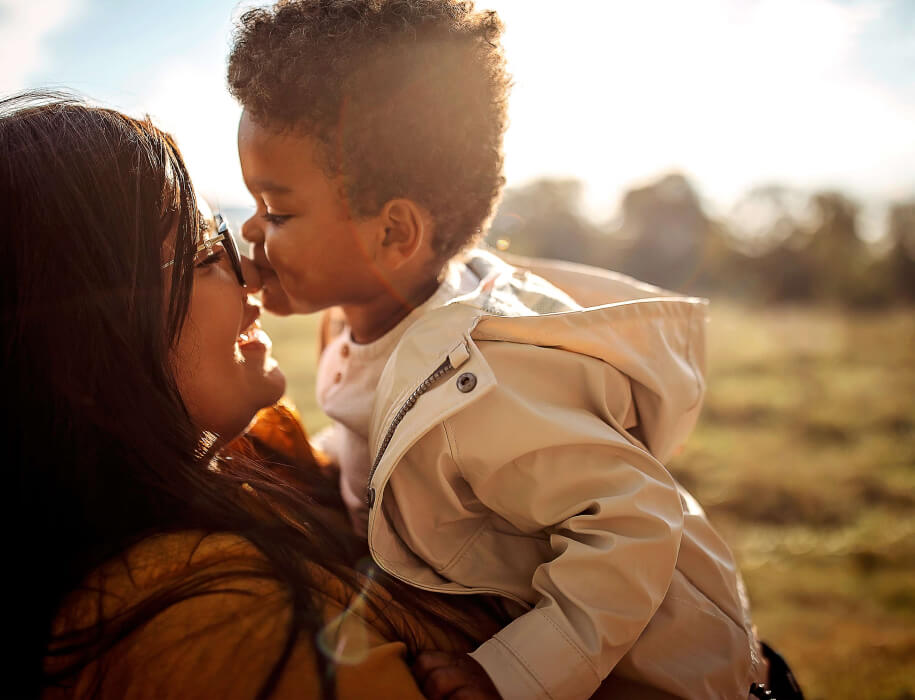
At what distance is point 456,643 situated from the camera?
4.63 feet

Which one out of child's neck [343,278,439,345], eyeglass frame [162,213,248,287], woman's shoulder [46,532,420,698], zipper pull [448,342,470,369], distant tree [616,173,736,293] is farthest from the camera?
distant tree [616,173,736,293]

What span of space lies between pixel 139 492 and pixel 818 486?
4296mm

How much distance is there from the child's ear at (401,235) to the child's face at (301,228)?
26 millimetres

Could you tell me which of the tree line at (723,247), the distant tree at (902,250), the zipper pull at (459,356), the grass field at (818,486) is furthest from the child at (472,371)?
the distant tree at (902,250)

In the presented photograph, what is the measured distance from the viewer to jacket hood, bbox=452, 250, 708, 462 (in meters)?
1.58

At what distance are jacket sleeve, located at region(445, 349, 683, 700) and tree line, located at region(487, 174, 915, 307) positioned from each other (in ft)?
28.5

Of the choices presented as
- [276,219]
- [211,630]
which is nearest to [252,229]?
[276,219]

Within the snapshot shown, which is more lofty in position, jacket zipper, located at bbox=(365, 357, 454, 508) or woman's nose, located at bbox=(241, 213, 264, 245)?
woman's nose, located at bbox=(241, 213, 264, 245)

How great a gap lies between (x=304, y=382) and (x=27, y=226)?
195 inches

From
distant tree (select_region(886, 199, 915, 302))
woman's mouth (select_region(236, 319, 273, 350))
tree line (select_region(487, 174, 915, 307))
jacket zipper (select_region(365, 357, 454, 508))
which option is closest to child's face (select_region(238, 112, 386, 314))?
woman's mouth (select_region(236, 319, 273, 350))

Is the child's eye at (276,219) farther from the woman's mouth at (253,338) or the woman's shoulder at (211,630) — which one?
the woman's shoulder at (211,630)

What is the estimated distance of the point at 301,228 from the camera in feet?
6.42

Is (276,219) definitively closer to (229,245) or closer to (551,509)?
(229,245)

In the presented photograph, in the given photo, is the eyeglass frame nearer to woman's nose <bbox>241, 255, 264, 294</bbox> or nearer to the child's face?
woman's nose <bbox>241, 255, 264, 294</bbox>
